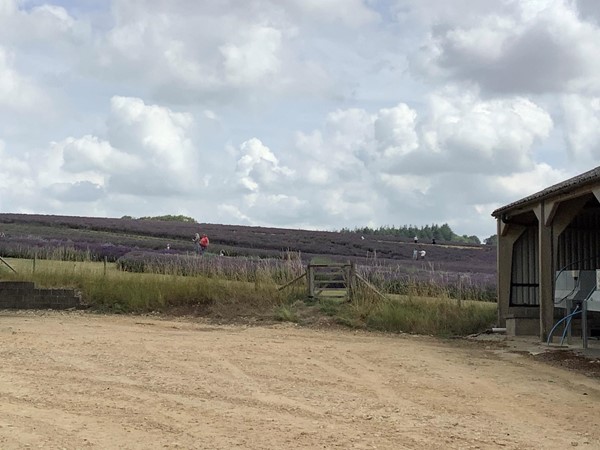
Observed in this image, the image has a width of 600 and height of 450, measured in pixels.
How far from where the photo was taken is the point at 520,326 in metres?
16.5

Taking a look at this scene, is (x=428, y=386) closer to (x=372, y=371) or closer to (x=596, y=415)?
(x=372, y=371)

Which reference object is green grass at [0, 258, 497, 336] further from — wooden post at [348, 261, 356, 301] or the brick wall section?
the brick wall section

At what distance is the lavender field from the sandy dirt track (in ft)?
26.4

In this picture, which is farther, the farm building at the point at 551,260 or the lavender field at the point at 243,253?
the lavender field at the point at 243,253

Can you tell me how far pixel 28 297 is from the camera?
20984 millimetres

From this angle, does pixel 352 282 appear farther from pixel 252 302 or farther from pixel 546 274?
pixel 546 274

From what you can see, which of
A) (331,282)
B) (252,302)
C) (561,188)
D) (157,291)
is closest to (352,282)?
(331,282)

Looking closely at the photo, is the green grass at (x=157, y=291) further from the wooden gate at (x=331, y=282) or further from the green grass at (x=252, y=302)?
the wooden gate at (x=331, y=282)

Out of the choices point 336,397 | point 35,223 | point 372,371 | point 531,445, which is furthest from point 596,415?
point 35,223

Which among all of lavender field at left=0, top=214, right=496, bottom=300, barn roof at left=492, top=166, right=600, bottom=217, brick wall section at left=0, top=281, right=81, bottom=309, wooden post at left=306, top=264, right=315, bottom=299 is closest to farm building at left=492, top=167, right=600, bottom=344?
barn roof at left=492, top=166, right=600, bottom=217

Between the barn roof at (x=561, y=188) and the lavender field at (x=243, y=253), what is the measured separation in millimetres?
3629

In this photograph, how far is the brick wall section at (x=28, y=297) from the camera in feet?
68.6

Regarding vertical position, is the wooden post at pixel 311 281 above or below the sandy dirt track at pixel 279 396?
above

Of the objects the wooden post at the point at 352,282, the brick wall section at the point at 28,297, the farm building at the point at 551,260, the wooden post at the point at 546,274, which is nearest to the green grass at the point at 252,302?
the wooden post at the point at 352,282
